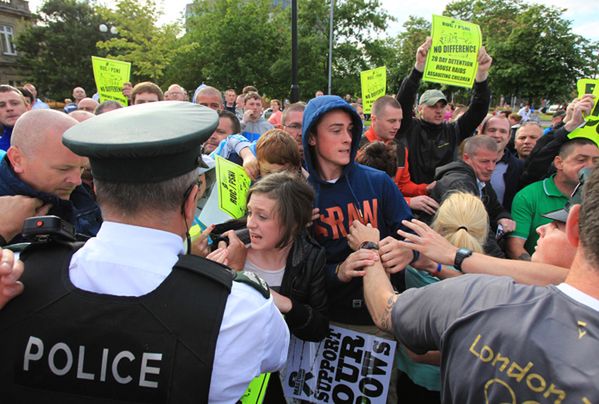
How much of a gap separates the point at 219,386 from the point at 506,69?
22.9 m

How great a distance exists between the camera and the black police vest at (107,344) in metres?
1.00

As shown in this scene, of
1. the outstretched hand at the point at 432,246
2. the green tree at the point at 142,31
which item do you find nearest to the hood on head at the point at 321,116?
the outstretched hand at the point at 432,246

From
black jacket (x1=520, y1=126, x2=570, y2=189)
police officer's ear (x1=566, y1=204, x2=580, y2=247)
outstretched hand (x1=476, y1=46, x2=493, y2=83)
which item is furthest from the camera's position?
outstretched hand (x1=476, y1=46, x2=493, y2=83)

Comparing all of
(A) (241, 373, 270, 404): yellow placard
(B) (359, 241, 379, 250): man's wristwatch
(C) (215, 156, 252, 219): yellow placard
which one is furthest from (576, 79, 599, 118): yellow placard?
(A) (241, 373, 270, 404): yellow placard

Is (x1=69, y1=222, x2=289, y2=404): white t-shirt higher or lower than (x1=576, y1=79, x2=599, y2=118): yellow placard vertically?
lower

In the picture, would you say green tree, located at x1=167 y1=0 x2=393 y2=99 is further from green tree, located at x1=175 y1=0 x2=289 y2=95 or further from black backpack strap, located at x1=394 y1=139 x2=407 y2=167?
black backpack strap, located at x1=394 y1=139 x2=407 y2=167

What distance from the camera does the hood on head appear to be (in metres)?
2.69

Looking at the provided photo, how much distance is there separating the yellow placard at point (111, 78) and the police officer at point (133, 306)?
6712 mm

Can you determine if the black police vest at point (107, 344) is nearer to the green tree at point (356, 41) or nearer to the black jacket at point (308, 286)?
the black jacket at point (308, 286)

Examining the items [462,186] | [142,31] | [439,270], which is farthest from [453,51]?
[142,31]

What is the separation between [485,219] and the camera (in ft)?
7.42

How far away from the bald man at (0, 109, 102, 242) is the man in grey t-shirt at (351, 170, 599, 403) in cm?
185

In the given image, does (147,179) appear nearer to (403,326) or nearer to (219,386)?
(219,386)

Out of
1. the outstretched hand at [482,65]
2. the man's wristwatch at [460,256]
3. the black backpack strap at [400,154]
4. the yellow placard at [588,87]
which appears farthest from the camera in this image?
the outstretched hand at [482,65]
